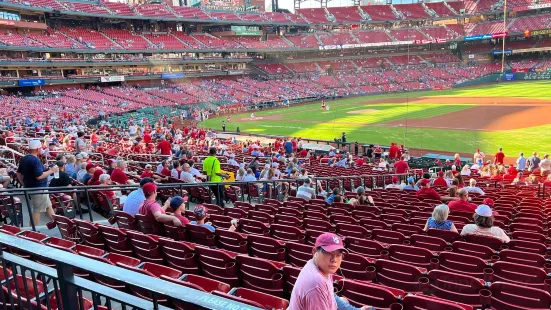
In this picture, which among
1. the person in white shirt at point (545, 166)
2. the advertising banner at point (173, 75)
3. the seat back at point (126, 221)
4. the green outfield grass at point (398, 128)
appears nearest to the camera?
the seat back at point (126, 221)

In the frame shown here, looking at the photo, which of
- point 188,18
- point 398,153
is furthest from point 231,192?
point 188,18

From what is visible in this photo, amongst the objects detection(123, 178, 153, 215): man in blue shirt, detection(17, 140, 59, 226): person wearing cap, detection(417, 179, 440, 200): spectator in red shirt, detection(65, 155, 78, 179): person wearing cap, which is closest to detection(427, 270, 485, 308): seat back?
detection(123, 178, 153, 215): man in blue shirt

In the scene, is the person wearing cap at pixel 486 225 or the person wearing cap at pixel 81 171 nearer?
the person wearing cap at pixel 486 225

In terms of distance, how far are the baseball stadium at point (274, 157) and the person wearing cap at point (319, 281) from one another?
0.05ft

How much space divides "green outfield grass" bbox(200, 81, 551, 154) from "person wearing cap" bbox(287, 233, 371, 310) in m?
28.0

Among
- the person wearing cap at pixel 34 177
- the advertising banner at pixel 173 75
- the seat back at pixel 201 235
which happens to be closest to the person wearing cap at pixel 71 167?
the person wearing cap at pixel 34 177

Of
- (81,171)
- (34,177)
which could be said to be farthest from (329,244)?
(81,171)

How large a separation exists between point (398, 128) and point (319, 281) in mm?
36924

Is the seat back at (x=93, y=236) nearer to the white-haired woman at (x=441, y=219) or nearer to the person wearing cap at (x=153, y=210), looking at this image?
the person wearing cap at (x=153, y=210)

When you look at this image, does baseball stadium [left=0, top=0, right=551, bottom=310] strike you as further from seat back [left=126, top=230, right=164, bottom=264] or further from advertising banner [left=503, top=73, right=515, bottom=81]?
advertising banner [left=503, top=73, right=515, bottom=81]

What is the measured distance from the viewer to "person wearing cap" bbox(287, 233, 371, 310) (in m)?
2.89

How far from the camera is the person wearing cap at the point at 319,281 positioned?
289 centimetres

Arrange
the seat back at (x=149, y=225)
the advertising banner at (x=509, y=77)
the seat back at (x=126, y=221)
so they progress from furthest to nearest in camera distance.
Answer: the advertising banner at (x=509, y=77), the seat back at (x=126, y=221), the seat back at (x=149, y=225)

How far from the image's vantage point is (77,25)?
202 feet
